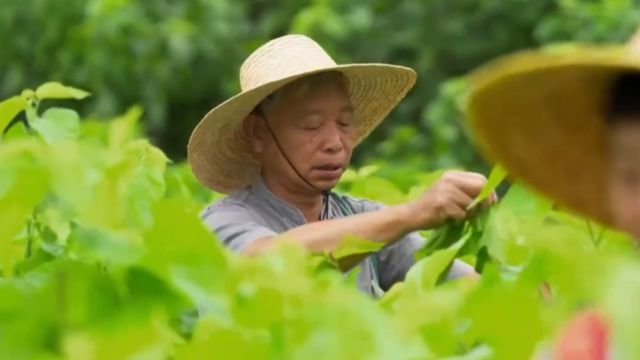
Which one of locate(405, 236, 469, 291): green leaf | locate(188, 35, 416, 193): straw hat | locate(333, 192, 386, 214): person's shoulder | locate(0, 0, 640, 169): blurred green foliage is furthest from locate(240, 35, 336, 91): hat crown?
locate(0, 0, 640, 169): blurred green foliage

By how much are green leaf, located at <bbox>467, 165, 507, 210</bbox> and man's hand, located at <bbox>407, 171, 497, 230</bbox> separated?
0.02m

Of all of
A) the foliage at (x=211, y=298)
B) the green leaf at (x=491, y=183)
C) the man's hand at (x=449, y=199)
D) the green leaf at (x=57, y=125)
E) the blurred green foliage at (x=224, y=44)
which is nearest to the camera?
the foliage at (x=211, y=298)

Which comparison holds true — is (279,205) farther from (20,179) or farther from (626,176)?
(626,176)

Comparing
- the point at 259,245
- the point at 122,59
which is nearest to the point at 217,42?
the point at 122,59

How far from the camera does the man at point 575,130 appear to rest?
2057 millimetres

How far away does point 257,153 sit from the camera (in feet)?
13.3

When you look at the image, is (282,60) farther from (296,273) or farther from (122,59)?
(122,59)

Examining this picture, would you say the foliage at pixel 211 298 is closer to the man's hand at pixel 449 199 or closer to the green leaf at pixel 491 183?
the green leaf at pixel 491 183

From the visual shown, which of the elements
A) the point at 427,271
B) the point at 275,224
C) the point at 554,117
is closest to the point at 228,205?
the point at 275,224

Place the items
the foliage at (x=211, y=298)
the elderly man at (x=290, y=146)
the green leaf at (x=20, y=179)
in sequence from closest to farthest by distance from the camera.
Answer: the foliage at (x=211, y=298), the green leaf at (x=20, y=179), the elderly man at (x=290, y=146)

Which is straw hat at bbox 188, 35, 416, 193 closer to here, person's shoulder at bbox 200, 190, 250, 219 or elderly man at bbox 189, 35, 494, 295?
elderly man at bbox 189, 35, 494, 295

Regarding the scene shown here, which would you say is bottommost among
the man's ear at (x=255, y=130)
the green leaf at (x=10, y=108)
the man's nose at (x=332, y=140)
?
the man's nose at (x=332, y=140)

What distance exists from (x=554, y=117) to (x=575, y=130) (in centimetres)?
2

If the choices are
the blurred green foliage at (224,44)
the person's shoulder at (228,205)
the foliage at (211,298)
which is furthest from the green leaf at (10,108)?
the blurred green foliage at (224,44)
